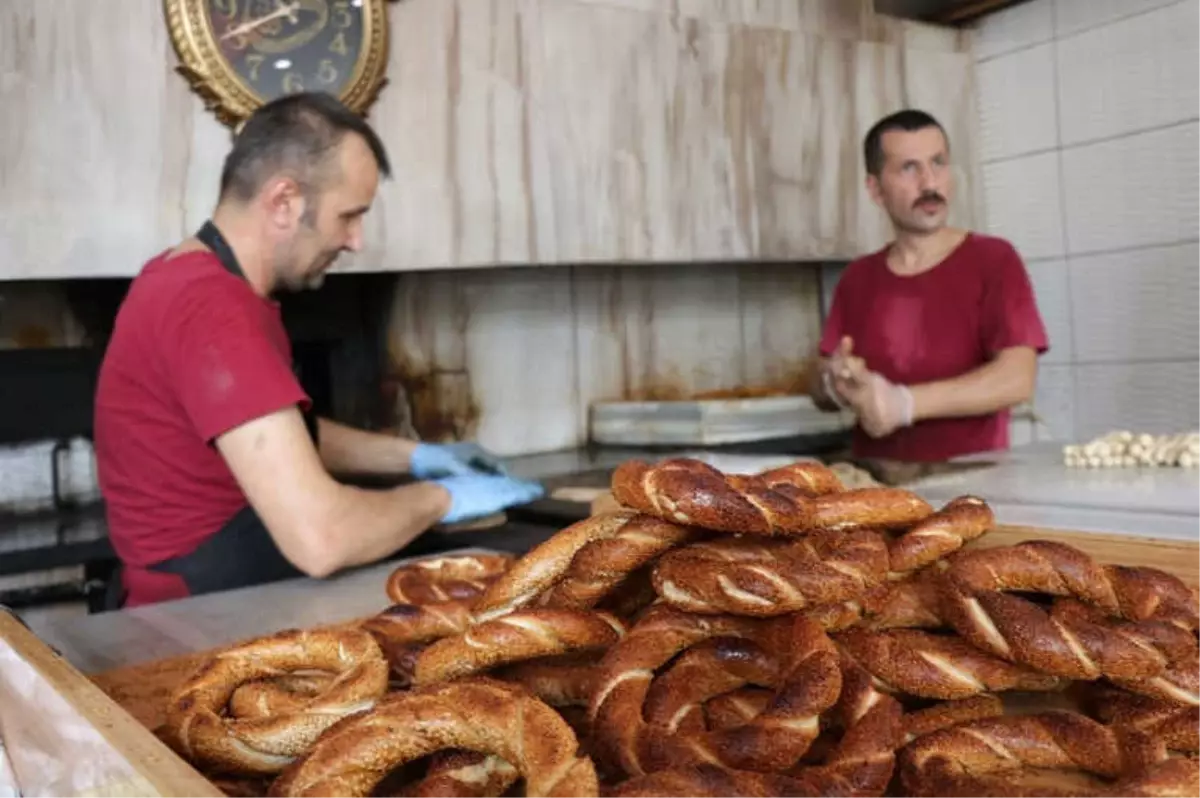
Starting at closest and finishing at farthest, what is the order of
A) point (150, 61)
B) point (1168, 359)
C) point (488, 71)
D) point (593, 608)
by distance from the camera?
point (593, 608) < point (150, 61) < point (488, 71) < point (1168, 359)

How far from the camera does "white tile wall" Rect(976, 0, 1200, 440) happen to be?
285 cm

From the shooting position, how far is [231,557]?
1556 mm

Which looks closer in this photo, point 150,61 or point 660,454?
point 150,61

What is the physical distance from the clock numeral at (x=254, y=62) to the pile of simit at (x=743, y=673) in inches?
61.9

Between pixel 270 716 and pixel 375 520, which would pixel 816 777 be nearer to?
pixel 270 716

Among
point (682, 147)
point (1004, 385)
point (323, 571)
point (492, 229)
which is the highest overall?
point (682, 147)

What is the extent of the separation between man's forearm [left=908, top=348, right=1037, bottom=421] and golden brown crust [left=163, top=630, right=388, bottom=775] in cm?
162

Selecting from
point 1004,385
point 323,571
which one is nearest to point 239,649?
point 323,571

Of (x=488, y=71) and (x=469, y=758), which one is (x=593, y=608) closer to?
(x=469, y=758)

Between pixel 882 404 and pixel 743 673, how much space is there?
1.51 m

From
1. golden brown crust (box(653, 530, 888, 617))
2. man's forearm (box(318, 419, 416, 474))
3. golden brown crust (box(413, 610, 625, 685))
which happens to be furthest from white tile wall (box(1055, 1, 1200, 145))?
golden brown crust (box(413, 610, 625, 685))

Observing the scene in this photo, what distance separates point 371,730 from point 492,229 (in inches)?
74.7

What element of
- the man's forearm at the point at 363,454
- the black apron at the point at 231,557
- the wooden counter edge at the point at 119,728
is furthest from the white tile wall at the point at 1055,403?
the wooden counter edge at the point at 119,728

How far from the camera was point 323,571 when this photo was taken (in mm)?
1440
